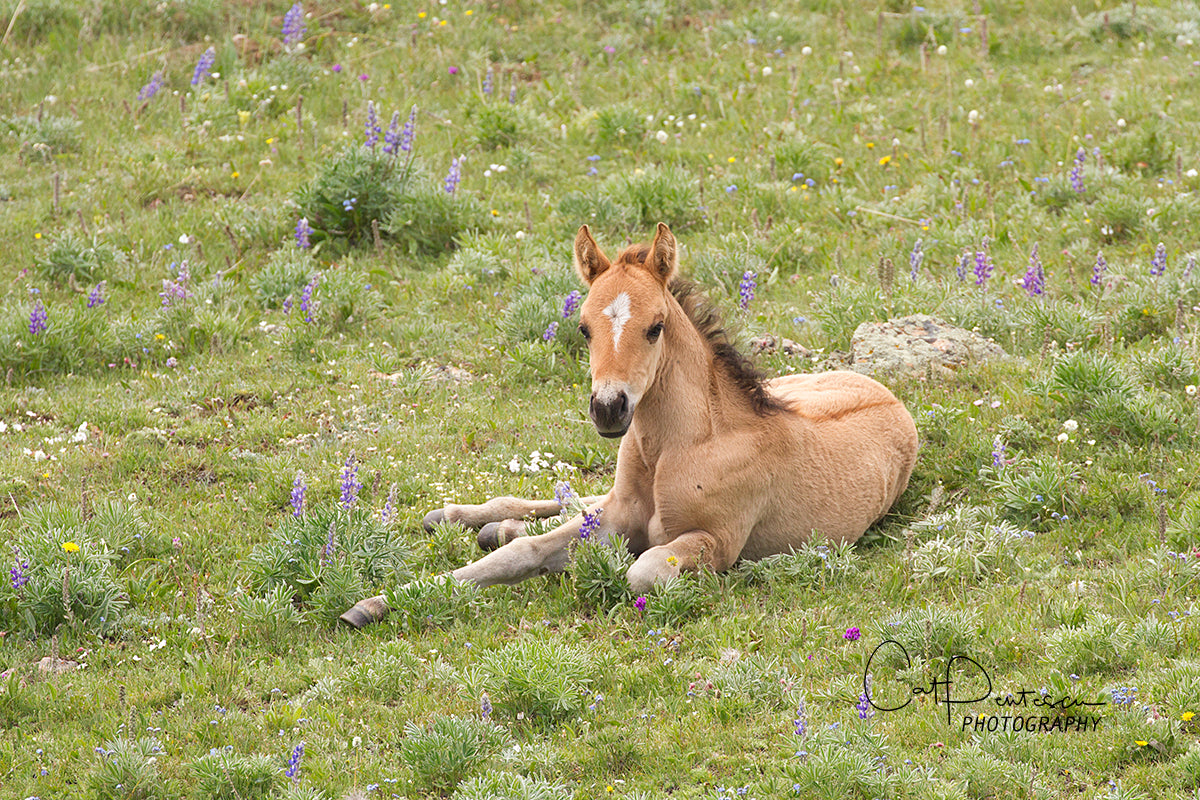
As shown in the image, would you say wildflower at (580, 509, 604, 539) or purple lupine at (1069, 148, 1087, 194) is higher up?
purple lupine at (1069, 148, 1087, 194)

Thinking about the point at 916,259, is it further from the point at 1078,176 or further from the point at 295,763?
the point at 295,763

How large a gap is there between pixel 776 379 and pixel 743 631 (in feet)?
9.93

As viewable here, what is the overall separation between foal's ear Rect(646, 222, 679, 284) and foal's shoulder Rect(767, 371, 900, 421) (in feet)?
3.98

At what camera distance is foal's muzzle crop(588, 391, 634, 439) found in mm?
6258


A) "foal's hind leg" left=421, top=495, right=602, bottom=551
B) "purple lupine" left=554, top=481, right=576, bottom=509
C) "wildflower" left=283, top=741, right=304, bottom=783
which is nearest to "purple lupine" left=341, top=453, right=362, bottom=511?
"foal's hind leg" left=421, top=495, right=602, bottom=551

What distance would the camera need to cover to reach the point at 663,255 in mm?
7000

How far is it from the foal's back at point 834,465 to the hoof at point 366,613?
7.43 feet

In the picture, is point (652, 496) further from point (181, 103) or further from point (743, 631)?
point (181, 103)

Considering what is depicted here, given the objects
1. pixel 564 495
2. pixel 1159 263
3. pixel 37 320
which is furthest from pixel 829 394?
pixel 37 320

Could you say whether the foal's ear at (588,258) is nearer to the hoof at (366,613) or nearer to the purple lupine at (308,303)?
the hoof at (366,613)

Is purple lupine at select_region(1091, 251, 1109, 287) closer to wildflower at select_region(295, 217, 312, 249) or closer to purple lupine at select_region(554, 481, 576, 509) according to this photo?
purple lupine at select_region(554, 481, 576, 509)

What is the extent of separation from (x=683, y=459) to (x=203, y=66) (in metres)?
9.87

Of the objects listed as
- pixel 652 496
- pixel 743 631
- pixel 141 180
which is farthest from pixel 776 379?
pixel 141 180

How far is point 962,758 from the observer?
480 centimetres
